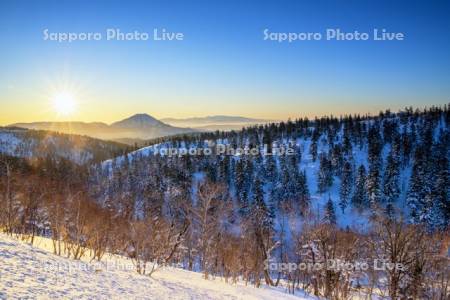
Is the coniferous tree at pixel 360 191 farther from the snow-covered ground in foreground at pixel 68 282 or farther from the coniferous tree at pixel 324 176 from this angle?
the snow-covered ground in foreground at pixel 68 282

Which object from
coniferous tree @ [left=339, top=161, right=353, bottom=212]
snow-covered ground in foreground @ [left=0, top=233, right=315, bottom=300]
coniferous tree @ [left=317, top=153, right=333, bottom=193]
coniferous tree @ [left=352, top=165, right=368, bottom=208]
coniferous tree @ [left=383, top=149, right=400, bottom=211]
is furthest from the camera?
coniferous tree @ [left=317, top=153, right=333, bottom=193]

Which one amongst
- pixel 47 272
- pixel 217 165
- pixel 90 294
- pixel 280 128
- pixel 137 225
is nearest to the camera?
pixel 90 294

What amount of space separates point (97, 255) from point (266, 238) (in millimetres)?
17955

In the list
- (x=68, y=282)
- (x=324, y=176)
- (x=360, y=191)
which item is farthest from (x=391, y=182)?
(x=68, y=282)

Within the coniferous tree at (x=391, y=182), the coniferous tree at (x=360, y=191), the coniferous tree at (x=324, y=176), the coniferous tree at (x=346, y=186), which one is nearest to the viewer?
the coniferous tree at (x=391, y=182)

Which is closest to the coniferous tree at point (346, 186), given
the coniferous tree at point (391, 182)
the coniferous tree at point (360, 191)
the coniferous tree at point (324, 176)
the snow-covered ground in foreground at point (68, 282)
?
the coniferous tree at point (360, 191)

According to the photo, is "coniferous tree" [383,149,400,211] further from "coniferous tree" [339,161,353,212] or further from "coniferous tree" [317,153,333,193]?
"coniferous tree" [317,153,333,193]

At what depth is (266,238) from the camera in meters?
30.5

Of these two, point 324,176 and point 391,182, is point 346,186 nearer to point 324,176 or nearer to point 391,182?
point 324,176

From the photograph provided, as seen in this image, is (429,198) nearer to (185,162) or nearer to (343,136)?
(343,136)

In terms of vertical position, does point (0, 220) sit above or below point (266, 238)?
above

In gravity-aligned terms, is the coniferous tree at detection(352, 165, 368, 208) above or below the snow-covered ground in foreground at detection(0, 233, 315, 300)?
below

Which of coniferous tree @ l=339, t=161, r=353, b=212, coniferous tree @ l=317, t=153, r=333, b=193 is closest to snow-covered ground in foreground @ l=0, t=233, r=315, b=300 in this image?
coniferous tree @ l=339, t=161, r=353, b=212

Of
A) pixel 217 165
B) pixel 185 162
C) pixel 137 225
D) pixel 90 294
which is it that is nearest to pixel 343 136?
pixel 217 165
